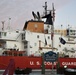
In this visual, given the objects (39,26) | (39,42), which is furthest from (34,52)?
(39,26)

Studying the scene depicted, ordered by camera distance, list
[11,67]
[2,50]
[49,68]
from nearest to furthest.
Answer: [11,67], [2,50], [49,68]

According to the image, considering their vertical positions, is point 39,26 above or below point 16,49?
above

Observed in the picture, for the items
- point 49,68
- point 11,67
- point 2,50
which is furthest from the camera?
point 49,68

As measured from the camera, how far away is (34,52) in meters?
44.2

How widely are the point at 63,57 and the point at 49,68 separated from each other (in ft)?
10.2

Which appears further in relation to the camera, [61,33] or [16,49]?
[61,33]

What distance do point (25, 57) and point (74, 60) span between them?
8970 millimetres

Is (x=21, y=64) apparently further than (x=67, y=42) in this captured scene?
No

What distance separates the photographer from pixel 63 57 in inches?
1797

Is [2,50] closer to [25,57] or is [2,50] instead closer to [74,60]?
[25,57]

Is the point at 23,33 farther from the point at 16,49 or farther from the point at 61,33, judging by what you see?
the point at 61,33

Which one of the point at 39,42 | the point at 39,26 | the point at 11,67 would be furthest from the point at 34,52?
the point at 11,67

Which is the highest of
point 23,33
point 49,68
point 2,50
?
point 23,33

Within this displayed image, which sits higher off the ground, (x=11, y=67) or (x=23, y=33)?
(x=23, y=33)
